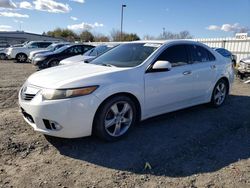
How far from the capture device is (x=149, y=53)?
4.79 meters

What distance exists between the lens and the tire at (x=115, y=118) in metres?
3.97

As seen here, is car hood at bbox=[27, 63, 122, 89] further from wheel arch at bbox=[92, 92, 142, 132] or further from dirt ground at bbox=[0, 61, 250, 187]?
dirt ground at bbox=[0, 61, 250, 187]

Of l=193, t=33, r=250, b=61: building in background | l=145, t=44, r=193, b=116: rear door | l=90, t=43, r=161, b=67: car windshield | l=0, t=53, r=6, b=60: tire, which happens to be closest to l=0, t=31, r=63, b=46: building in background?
l=0, t=53, r=6, b=60: tire

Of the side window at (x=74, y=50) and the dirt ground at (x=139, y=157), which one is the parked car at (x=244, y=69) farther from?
the side window at (x=74, y=50)

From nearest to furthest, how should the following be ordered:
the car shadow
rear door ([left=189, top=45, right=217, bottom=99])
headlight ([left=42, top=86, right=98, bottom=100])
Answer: the car shadow < headlight ([left=42, top=86, right=98, bottom=100]) < rear door ([left=189, top=45, right=217, bottom=99])

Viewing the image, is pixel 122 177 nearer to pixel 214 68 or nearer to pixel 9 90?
pixel 214 68

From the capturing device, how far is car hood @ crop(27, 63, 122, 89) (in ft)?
12.4

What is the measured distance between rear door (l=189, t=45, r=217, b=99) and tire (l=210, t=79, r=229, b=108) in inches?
12.9

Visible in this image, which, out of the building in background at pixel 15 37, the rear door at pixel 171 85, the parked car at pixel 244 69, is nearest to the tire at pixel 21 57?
the parked car at pixel 244 69

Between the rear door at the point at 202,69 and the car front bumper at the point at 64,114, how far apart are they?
2456mm

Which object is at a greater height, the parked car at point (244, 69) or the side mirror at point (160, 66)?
the side mirror at point (160, 66)

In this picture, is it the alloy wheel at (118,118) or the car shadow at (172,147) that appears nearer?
the car shadow at (172,147)

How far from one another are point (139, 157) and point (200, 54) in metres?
2.93

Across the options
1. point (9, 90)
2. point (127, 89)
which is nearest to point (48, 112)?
point (127, 89)
